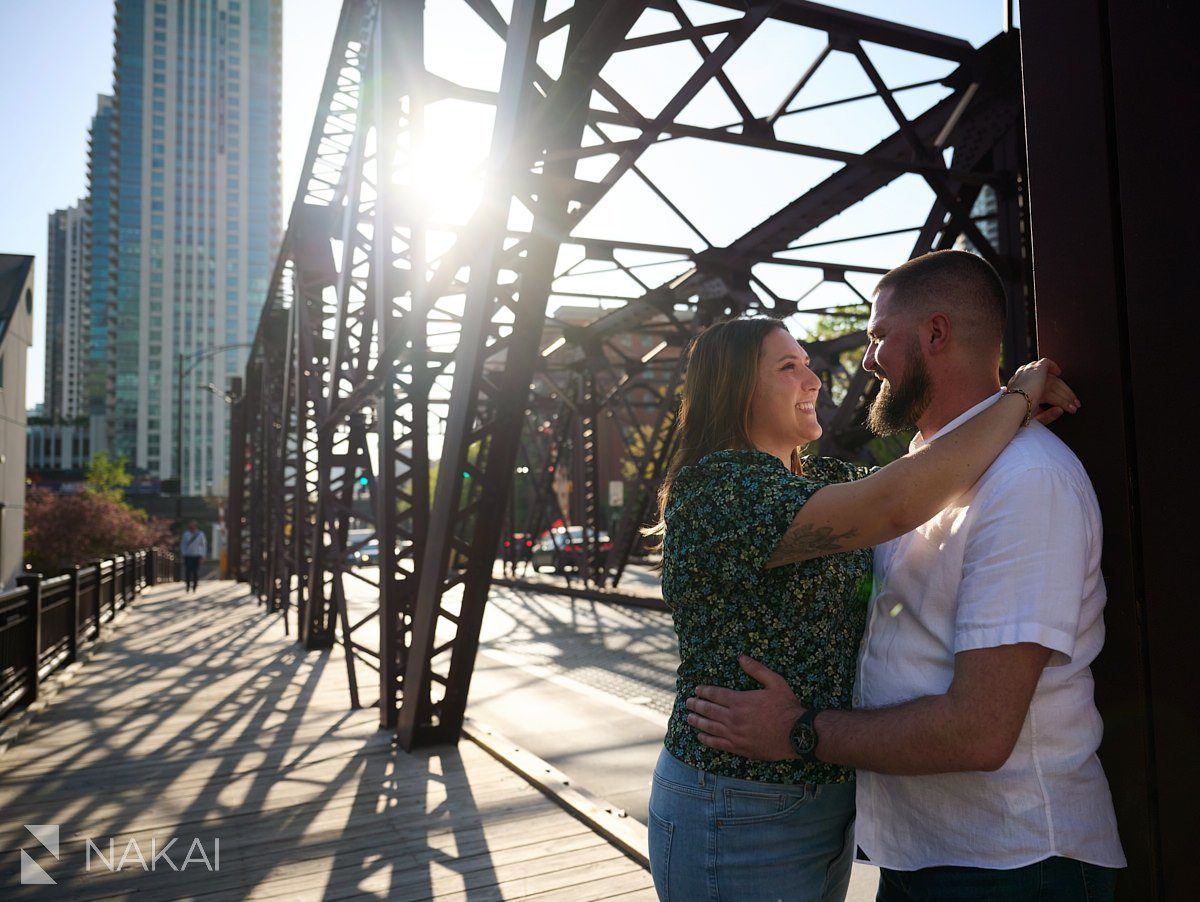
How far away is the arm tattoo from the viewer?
5.65ft

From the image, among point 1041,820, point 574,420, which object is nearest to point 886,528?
point 1041,820

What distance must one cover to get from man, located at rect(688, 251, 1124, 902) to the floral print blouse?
8 centimetres

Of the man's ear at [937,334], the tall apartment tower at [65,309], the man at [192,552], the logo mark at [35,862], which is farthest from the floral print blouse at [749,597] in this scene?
the tall apartment tower at [65,309]

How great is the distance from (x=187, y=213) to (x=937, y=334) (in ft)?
497

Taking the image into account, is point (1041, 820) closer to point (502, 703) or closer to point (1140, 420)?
point (1140, 420)

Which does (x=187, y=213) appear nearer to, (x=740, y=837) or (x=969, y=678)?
(x=740, y=837)

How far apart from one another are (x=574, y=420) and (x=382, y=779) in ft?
51.8

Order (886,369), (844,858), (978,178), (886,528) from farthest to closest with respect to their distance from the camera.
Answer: (978,178), (844,858), (886,369), (886,528)

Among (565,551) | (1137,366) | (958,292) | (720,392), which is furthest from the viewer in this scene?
(565,551)

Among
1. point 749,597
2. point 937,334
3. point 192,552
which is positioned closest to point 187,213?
point 192,552

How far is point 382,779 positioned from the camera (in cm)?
621

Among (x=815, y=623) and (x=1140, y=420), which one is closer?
(x=1140, y=420)

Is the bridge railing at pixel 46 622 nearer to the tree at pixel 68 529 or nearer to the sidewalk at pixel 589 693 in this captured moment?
the sidewalk at pixel 589 693

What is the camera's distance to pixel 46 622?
1025cm
